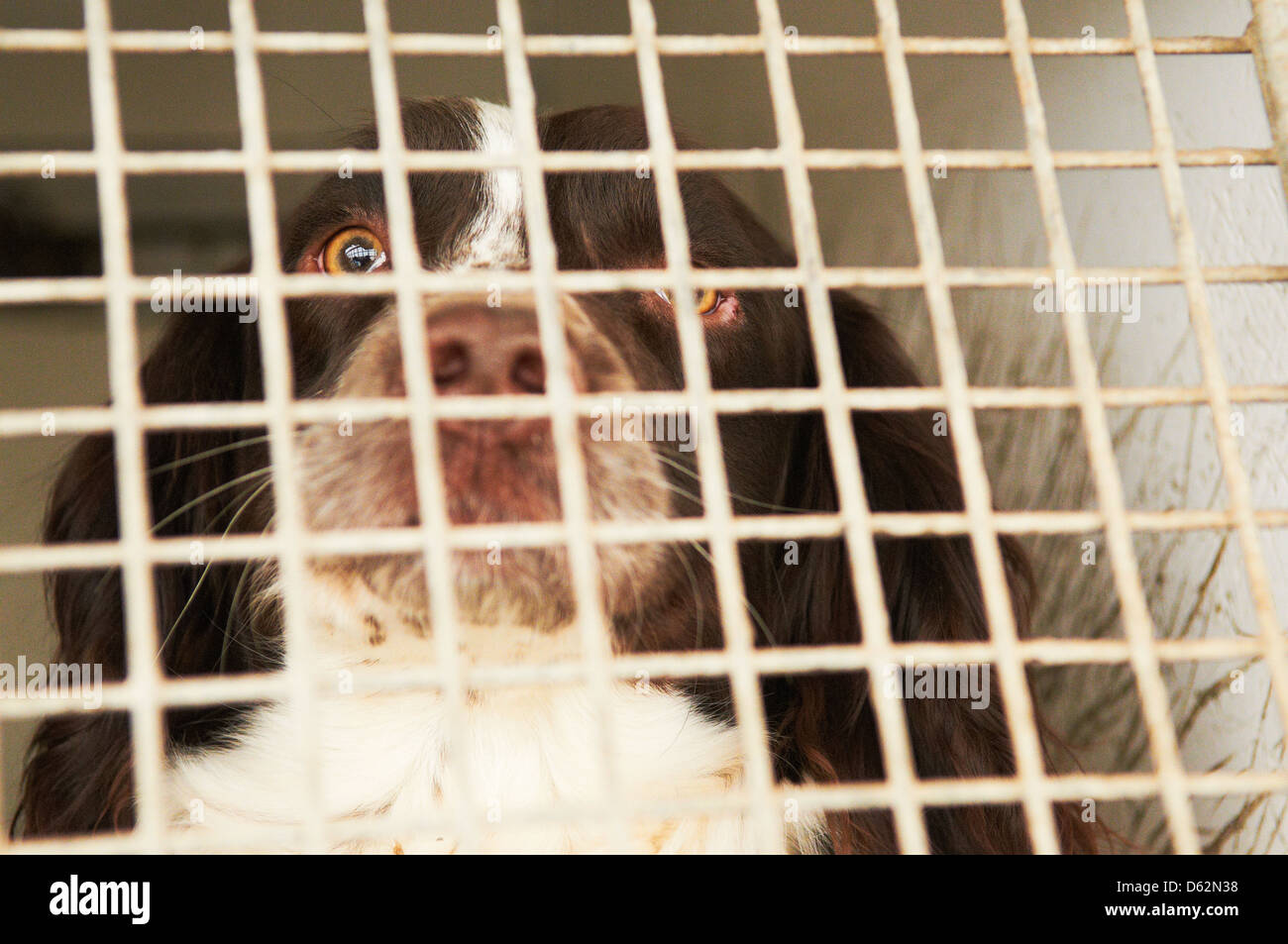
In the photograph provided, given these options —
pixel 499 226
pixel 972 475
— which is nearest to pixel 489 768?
pixel 499 226

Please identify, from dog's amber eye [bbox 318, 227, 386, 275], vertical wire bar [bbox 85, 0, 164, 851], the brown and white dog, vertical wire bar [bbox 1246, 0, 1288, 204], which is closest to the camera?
vertical wire bar [bbox 85, 0, 164, 851]

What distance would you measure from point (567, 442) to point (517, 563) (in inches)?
18.6

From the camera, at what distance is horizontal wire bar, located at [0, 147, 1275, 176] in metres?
0.90

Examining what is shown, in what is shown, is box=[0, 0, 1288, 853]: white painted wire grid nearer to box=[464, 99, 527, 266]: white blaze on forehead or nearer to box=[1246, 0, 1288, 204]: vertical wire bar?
box=[1246, 0, 1288, 204]: vertical wire bar

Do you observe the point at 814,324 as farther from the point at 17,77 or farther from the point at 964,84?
the point at 17,77

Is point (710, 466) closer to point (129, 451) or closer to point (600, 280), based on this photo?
point (600, 280)

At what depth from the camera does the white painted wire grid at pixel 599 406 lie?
83cm

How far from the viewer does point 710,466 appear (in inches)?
35.5

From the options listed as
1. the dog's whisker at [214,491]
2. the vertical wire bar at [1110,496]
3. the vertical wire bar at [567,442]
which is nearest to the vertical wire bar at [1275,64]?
the vertical wire bar at [1110,496]

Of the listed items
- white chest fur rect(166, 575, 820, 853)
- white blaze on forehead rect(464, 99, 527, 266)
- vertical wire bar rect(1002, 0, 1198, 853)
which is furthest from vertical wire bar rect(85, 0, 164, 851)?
white blaze on forehead rect(464, 99, 527, 266)

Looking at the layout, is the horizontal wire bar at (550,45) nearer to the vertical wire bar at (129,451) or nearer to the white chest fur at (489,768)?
the vertical wire bar at (129,451)

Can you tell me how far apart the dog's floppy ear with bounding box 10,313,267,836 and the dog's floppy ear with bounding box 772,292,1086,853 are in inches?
36.1
